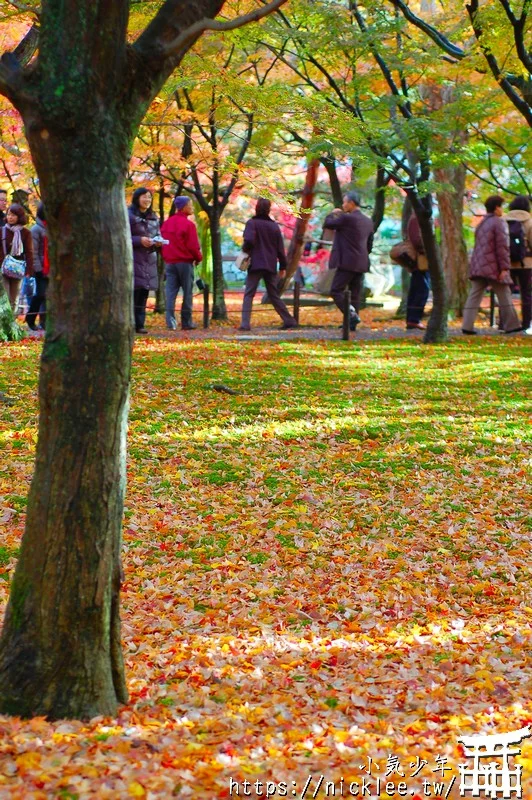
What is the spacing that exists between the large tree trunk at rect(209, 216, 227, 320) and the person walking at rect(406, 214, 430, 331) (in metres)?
3.54

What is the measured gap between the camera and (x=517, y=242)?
52.3ft

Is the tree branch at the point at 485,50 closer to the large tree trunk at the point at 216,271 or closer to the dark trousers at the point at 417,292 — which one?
the dark trousers at the point at 417,292

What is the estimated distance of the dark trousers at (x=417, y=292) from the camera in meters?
16.7

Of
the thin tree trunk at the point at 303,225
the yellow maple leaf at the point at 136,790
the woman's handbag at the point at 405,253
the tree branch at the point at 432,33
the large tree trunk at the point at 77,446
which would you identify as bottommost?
the yellow maple leaf at the point at 136,790

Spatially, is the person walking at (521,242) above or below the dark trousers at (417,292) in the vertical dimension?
above

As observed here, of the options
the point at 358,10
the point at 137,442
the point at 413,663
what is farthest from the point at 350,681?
the point at 358,10

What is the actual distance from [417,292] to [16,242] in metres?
6.66

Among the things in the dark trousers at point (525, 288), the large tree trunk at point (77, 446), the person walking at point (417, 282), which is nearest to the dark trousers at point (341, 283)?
the person walking at point (417, 282)

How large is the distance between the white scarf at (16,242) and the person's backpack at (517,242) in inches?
297

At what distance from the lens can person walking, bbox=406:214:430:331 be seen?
1598 cm

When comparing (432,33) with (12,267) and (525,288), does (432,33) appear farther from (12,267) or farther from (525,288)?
(12,267)

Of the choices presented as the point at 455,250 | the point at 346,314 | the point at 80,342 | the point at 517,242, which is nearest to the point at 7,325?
the point at 346,314

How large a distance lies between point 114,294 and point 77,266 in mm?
169

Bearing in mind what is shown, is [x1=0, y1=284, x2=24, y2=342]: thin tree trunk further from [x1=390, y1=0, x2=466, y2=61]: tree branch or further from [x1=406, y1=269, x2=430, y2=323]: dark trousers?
[x1=406, y1=269, x2=430, y2=323]: dark trousers
